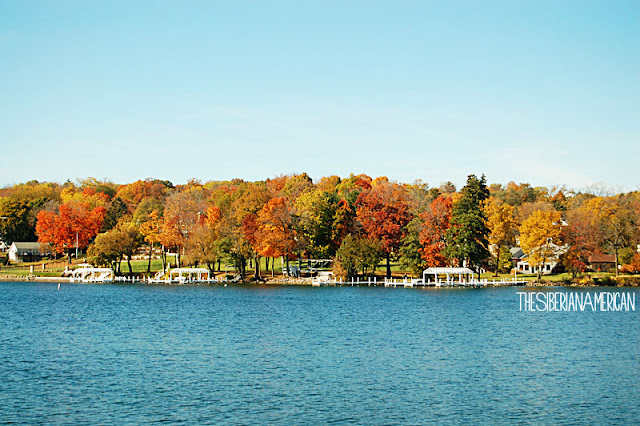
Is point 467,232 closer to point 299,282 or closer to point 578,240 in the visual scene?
point 578,240

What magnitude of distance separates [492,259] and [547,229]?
1769cm

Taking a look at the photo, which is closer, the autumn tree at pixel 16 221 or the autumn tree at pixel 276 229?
the autumn tree at pixel 276 229

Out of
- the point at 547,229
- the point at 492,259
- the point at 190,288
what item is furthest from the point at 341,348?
the point at 492,259

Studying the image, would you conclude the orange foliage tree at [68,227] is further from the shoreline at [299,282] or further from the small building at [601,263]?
the small building at [601,263]

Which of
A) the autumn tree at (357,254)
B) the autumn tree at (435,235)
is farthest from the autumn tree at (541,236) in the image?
the autumn tree at (357,254)

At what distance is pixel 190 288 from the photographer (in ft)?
→ 290

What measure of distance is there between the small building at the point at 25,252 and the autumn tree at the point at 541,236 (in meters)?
92.9

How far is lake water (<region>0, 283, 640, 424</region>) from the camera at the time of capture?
25109 mm

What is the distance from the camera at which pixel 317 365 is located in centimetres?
3366

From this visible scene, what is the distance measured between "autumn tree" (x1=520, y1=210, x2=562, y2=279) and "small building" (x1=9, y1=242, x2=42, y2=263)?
92.9 meters

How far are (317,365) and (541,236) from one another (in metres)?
63.0

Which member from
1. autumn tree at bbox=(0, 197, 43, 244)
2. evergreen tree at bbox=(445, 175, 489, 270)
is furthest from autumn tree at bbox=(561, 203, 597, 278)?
autumn tree at bbox=(0, 197, 43, 244)

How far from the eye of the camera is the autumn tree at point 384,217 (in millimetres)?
91625

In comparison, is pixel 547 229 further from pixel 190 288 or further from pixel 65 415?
pixel 65 415
